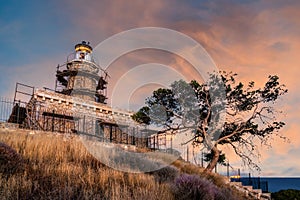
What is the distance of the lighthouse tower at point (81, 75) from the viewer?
30.6 m

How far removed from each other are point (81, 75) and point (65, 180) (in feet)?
84.5

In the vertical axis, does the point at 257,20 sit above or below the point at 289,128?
above

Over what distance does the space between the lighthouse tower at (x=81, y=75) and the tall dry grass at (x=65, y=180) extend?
21.8 m

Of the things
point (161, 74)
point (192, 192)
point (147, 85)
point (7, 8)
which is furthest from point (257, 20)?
point (7, 8)

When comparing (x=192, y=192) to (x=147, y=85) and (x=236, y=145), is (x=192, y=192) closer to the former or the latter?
(x=236, y=145)

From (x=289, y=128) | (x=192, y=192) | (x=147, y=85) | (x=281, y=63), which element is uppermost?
(x=281, y=63)

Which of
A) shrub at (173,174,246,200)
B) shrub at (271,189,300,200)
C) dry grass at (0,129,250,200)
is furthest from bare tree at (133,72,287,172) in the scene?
shrub at (173,174,246,200)

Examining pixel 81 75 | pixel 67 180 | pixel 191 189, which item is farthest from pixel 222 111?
pixel 81 75

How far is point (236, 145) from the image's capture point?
16.8 metres

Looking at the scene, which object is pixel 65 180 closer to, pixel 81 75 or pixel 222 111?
pixel 222 111

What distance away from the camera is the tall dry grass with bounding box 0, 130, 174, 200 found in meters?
4.84

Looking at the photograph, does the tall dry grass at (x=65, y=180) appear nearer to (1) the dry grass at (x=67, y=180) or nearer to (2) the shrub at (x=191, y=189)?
(1) the dry grass at (x=67, y=180)

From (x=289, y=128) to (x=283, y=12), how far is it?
22.8ft

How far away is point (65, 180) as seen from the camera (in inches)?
233
